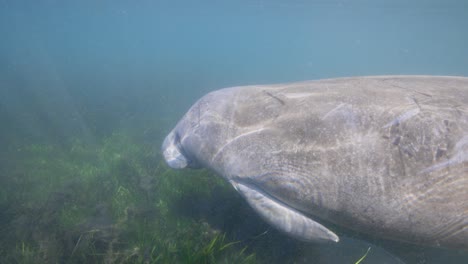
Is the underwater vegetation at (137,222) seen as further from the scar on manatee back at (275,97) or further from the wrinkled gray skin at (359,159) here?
the scar on manatee back at (275,97)

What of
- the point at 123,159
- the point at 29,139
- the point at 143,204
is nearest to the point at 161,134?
the point at 123,159

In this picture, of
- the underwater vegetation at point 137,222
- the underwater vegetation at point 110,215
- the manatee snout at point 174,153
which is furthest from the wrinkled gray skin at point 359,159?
the underwater vegetation at point 110,215

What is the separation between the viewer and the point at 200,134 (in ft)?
12.1

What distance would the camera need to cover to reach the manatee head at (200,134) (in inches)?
139

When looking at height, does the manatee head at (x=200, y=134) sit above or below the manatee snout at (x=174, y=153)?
above

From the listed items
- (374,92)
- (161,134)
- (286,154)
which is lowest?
(161,134)

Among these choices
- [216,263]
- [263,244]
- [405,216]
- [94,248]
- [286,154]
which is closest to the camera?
[405,216]

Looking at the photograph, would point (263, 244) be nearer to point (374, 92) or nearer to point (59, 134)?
point (374, 92)

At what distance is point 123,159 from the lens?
343 inches

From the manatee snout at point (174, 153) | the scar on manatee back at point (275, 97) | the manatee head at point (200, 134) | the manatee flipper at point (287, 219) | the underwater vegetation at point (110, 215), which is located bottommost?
the underwater vegetation at point (110, 215)

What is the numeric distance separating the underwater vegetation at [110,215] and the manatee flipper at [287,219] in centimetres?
99

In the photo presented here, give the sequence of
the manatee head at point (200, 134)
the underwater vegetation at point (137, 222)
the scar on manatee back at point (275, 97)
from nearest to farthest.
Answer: the scar on manatee back at point (275, 97), the manatee head at point (200, 134), the underwater vegetation at point (137, 222)

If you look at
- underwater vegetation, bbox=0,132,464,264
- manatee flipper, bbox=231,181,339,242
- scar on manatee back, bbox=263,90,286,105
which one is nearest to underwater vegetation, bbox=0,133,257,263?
underwater vegetation, bbox=0,132,464,264

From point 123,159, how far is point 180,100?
1145cm
